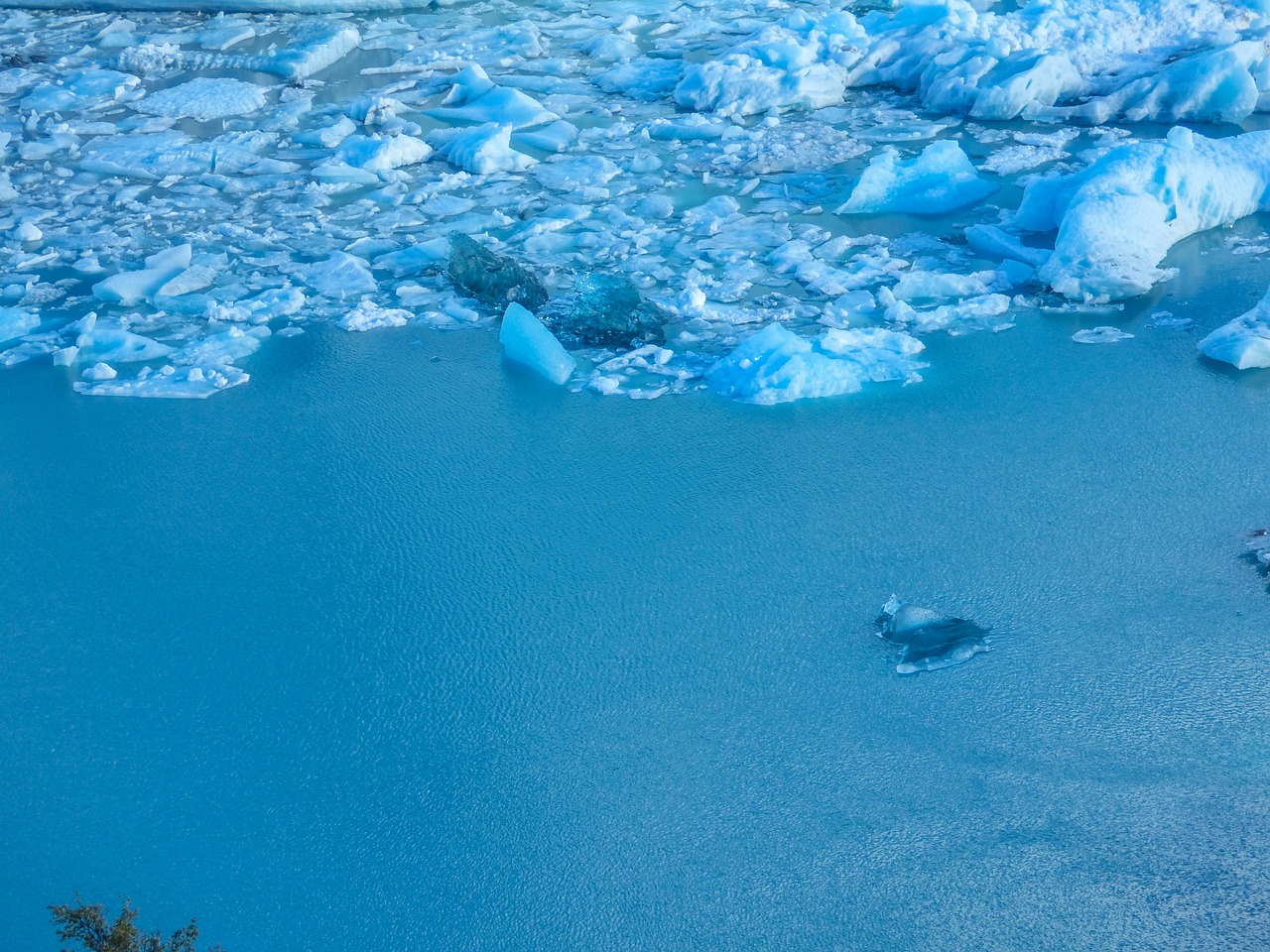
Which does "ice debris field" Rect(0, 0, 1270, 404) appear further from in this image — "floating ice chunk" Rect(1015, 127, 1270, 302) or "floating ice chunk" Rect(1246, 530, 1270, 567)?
"floating ice chunk" Rect(1246, 530, 1270, 567)

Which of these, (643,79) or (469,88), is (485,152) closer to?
(469,88)

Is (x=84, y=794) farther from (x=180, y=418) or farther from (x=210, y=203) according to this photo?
(x=210, y=203)

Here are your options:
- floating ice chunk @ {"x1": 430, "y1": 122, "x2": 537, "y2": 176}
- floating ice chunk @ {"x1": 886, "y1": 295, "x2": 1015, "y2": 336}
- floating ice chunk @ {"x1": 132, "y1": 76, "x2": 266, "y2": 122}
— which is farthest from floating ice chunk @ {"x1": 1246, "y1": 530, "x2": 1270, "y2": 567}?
floating ice chunk @ {"x1": 132, "y1": 76, "x2": 266, "y2": 122}

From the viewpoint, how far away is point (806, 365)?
3746 millimetres

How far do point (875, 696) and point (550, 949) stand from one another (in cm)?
90

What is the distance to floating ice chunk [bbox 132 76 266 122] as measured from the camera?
6.51 m

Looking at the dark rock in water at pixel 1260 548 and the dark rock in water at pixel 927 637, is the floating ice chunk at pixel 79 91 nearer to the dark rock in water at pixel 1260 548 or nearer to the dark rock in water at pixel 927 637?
the dark rock in water at pixel 927 637

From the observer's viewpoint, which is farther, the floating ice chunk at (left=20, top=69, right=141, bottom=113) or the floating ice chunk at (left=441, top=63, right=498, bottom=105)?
the floating ice chunk at (left=20, top=69, right=141, bottom=113)

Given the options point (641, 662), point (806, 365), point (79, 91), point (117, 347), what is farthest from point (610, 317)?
point (79, 91)

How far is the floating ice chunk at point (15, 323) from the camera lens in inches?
171

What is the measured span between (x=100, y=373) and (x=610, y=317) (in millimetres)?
1690

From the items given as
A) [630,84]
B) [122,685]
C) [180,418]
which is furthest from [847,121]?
[122,685]

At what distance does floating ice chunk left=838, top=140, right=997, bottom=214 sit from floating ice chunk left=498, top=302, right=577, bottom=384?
156cm

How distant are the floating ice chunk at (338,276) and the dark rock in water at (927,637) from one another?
8.18 ft
